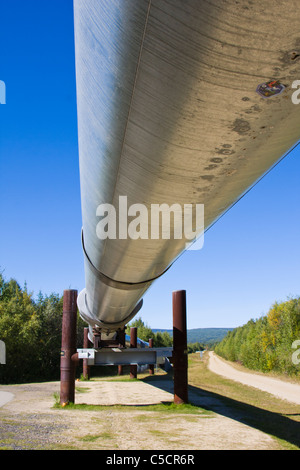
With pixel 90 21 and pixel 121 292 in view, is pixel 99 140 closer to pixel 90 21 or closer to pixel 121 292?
pixel 90 21

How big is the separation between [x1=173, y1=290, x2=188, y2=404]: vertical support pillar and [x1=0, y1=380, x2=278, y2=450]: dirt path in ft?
1.82

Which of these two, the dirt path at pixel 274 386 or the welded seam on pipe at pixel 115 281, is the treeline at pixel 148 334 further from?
the welded seam on pipe at pixel 115 281

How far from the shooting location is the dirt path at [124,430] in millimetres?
4773

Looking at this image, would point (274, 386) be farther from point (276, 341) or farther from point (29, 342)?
point (29, 342)

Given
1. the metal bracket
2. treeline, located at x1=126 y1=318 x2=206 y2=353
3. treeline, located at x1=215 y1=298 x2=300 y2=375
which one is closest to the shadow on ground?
the metal bracket

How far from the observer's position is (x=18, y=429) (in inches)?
223

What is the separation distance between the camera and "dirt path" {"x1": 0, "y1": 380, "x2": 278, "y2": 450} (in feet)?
15.7

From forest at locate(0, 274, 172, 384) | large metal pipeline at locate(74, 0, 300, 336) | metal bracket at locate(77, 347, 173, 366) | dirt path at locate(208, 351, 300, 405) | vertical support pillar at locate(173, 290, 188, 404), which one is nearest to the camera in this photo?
large metal pipeline at locate(74, 0, 300, 336)

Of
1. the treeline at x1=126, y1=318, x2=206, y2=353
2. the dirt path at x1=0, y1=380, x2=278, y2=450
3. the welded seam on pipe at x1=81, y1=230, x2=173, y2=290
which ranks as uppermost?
the welded seam on pipe at x1=81, y1=230, x2=173, y2=290

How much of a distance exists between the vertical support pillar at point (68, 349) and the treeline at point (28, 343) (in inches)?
473

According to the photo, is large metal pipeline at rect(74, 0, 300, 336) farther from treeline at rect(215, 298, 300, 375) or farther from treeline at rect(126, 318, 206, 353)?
treeline at rect(126, 318, 206, 353)
